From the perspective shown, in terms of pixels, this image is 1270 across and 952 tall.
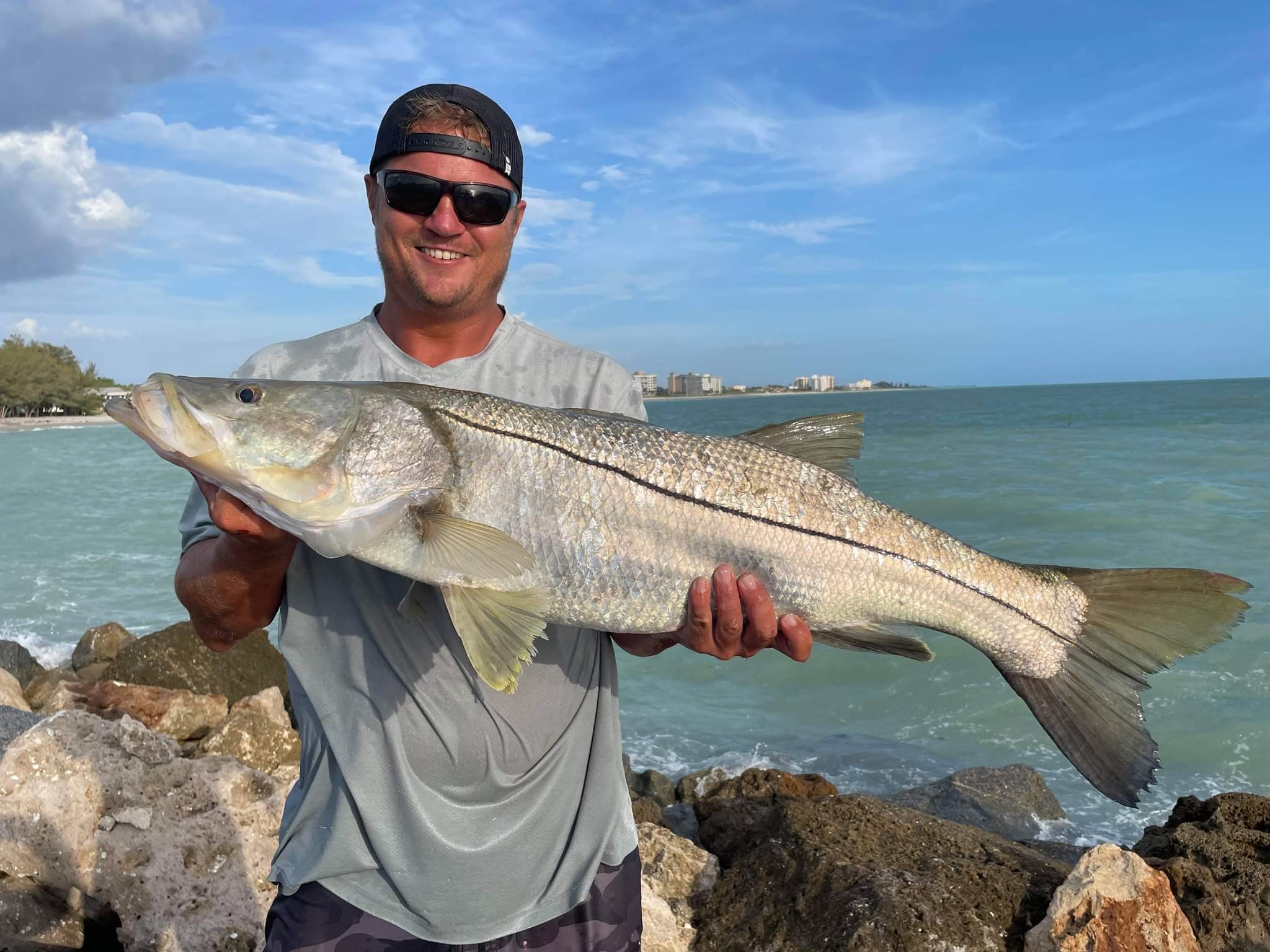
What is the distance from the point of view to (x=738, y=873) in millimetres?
4273

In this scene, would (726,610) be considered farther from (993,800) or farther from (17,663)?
(17,663)

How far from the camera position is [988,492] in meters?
23.4

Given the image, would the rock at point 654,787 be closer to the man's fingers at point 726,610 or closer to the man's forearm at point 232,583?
the man's fingers at point 726,610

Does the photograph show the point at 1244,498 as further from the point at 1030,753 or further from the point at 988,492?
the point at 1030,753

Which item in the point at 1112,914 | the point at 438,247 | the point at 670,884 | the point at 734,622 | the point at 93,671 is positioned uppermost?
the point at 438,247

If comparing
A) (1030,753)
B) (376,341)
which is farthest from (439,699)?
(1030,753)

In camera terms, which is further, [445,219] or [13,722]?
[13,722]

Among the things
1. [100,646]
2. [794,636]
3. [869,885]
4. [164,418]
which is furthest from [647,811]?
[100,646]

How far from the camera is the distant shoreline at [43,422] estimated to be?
278 feet

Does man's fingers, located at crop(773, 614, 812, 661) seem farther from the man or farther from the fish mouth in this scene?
the fish mouth

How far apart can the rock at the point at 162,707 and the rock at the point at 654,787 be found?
125 inches

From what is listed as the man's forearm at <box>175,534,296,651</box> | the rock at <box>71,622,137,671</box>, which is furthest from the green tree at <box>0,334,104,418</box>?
the man's forearm at <box>175,534,296,651</box>

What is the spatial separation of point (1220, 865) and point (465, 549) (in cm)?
372

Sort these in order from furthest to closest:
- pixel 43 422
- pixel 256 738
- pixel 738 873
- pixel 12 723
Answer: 1. pixel 43 422
2. pixel 256 738
3. pixel 12 723
4. pixel 738 873
